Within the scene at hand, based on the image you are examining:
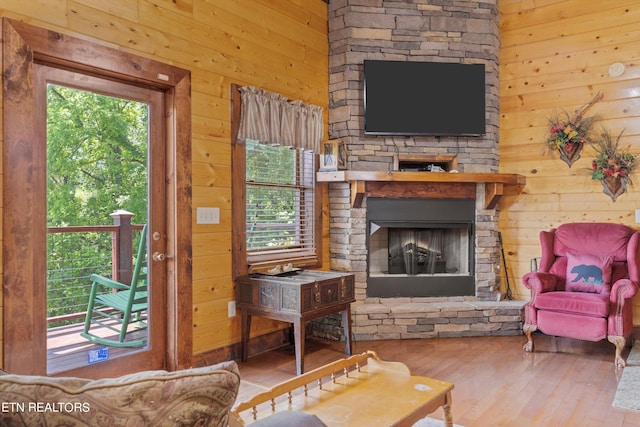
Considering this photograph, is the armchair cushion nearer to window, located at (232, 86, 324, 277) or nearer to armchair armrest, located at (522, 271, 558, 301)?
armchair armrest, located at (522, 271, 558, 301)

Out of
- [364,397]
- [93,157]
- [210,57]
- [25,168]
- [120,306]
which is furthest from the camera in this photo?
[210,57]

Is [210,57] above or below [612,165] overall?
above

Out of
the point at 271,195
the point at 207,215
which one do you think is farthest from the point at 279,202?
the point at 207,215

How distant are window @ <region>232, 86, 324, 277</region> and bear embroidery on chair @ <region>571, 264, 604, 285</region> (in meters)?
2.29

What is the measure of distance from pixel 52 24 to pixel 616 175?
4.61 m

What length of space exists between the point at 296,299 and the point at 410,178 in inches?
68.2

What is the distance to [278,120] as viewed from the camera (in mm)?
4148

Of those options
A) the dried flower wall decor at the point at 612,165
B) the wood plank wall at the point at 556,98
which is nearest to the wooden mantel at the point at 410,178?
the wood plank wall at the point at 556,98

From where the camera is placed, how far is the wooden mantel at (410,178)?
448cm

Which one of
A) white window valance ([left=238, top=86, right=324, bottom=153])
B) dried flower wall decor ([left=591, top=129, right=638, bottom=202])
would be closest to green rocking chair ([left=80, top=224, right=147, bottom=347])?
white window valance ([left=238, top=86, right=324, bottom=153])

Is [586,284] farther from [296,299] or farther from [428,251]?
[296,299]

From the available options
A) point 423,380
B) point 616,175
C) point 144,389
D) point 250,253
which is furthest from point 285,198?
point 144,389

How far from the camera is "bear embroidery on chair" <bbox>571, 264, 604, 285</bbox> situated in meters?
4.09

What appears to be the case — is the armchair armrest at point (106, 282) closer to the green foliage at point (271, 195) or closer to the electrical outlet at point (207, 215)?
the electrical outlet at point (207, 215)
